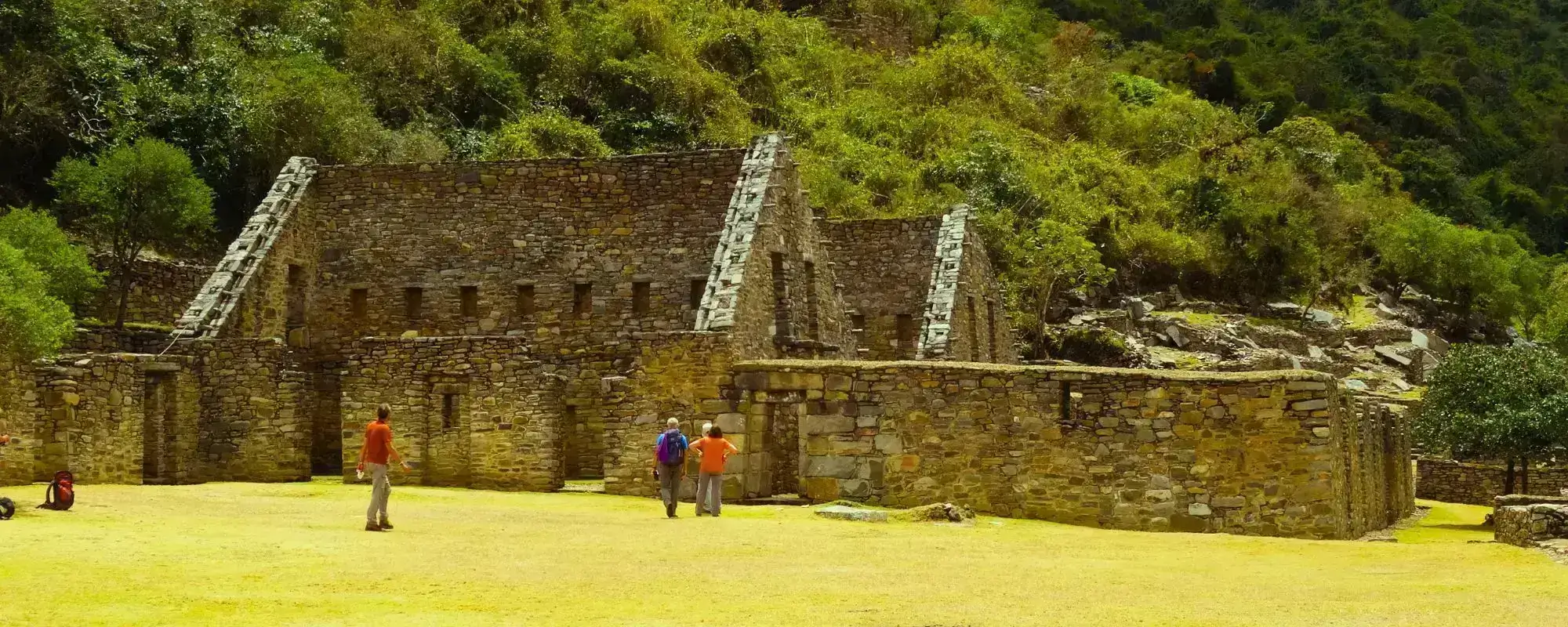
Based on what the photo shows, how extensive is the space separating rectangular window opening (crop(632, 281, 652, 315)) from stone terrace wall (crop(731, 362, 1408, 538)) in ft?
20.1

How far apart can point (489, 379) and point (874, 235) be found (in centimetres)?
1073

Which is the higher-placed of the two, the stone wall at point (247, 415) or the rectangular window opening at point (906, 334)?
the rectangular window opening at point (906, 334)

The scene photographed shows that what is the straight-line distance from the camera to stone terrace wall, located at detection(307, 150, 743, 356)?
90.9 ft

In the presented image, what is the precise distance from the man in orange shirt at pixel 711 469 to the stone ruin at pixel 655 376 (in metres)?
1.91

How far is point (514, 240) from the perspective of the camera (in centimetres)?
2838

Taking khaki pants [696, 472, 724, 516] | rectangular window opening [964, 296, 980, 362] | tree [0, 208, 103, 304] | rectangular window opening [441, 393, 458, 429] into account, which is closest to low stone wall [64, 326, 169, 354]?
tree [0, 208, 103, 304]

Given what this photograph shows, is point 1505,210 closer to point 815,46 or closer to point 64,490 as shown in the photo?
point 815,46

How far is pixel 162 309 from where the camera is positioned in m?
33.3

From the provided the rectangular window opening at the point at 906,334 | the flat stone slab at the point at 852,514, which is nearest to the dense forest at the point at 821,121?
the rectangular window opening at the point at 906,334

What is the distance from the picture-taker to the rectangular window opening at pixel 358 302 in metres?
28.5

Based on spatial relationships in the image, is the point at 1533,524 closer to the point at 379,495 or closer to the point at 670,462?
the point at 670,462

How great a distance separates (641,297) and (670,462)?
8.58 m

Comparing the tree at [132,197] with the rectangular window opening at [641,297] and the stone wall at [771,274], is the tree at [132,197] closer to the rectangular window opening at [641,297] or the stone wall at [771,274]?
the rectangular window opening at [641,297]

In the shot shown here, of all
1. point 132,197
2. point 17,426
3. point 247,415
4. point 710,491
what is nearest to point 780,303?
point 710,491
